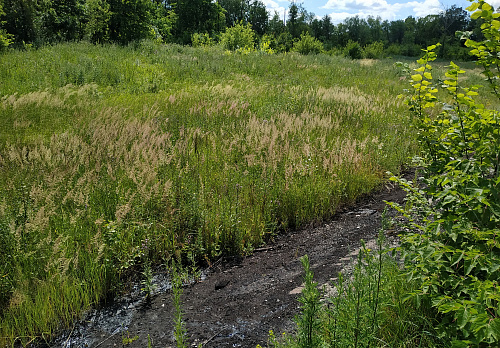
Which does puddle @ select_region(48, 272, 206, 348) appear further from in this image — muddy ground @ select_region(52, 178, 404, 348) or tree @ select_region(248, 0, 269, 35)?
tree @ select_region(248, 0, 269, 35)

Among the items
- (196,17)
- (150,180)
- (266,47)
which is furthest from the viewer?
(196,17)

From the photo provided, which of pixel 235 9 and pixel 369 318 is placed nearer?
pixel 369 318

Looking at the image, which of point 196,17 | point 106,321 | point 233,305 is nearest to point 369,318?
point 233,305

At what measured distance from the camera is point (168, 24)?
47.8m

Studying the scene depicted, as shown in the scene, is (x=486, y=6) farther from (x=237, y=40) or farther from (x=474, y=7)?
(x=237, y=40)

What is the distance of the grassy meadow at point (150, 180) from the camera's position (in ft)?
10.4

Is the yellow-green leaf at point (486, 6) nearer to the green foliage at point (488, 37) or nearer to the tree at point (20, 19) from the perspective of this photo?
the green foliage at point (488, 37)

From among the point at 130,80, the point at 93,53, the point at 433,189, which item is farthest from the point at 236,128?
the point at 93,53

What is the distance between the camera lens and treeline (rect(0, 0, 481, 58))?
1925 centimetres

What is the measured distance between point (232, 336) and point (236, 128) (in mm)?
4789

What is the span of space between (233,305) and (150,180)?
1912 millimetres

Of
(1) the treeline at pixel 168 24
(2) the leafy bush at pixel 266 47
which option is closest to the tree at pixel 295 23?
(1) the treeline at pixel 168 24

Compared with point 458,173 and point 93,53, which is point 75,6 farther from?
point 458,173

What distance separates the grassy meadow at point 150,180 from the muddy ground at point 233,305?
0.77 feet
